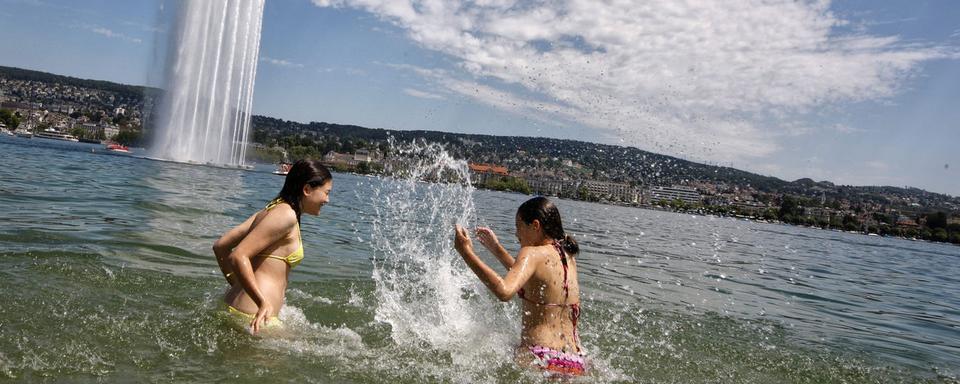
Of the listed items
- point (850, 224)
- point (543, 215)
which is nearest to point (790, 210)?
point (850, 224)

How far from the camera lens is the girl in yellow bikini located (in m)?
4.56

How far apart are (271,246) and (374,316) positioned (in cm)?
296

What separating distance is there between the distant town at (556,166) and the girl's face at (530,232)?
27957mm

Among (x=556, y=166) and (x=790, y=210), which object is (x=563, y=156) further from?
(x=790, y=210)

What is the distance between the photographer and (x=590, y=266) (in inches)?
587

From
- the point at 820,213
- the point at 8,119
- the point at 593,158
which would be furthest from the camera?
the point at 820,213

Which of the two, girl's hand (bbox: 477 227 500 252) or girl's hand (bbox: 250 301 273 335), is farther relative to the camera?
girl's hand (bbox: 477 227 500 252)

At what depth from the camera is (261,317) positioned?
14.7 feet

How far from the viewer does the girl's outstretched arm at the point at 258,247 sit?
4520 millimetres

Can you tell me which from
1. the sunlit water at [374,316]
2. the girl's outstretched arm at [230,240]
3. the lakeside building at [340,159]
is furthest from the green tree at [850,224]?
the girl's outstretched arm at [230,240]

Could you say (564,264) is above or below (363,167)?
above

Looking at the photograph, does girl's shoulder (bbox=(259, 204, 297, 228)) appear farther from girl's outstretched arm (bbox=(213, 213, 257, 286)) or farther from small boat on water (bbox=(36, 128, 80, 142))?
small boat on water (bbox=(36, 128, 80, 142))

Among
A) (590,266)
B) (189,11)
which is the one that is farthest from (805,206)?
(590,266)

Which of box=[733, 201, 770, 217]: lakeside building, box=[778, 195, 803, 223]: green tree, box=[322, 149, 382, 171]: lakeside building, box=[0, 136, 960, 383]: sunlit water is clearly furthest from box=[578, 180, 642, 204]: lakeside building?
box=[778, 195, 803, 223]: green tree
